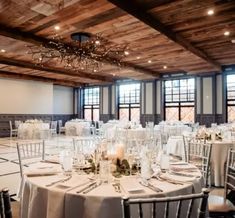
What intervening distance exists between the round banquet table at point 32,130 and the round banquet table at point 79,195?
1037cm

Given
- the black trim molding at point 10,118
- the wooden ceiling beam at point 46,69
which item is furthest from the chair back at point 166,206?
the black trim molding at point 10,118

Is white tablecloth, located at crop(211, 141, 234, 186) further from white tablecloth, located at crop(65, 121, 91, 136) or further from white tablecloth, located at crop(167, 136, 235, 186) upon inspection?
white tablecloth, located at crop(65, 121, 91, 136)

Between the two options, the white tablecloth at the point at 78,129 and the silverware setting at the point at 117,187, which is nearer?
the silverware setting at the point at 117,187

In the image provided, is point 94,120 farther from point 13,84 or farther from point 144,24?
point 144,24

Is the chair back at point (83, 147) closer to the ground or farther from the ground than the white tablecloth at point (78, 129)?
farther from the ground

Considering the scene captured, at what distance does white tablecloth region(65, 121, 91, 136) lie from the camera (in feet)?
45.1

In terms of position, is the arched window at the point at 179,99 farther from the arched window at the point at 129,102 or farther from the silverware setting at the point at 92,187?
the silverware setting at the point at 92,187

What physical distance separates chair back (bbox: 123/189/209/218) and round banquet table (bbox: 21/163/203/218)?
8cm

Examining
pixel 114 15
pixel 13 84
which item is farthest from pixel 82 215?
pixel 13 84

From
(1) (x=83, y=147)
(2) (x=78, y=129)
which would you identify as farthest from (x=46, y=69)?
(1) (x=83, y=147)

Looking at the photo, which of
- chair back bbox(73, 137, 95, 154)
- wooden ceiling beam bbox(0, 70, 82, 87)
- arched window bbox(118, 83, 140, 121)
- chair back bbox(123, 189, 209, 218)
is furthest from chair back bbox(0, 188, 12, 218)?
arched window bbox(118, 83, 140, 121)

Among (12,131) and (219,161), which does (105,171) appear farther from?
(12,131)

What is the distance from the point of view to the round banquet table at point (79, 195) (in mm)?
1729

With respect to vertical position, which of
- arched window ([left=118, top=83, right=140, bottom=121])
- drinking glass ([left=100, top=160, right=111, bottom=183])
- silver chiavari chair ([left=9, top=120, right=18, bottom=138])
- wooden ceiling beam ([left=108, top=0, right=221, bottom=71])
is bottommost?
silver chiavari chair ([left=9, top=120, right=18, bottom=138])
